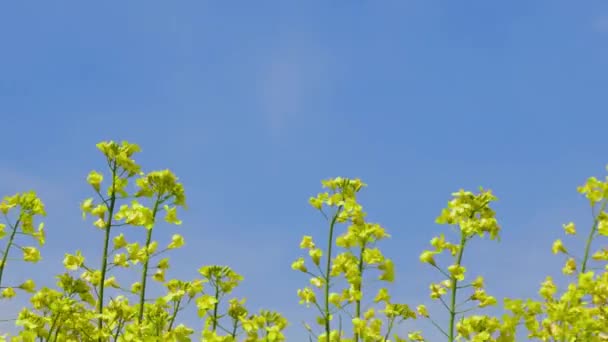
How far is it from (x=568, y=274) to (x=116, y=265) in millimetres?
4846

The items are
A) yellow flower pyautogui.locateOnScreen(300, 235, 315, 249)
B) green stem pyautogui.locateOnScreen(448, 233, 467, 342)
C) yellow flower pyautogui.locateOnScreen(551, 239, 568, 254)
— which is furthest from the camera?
yellow flower pyautogui.locateOnScreen(551, 239, 568, 254)

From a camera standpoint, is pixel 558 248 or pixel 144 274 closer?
pixel 144 274

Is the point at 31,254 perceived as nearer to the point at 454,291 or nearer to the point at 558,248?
the point at 454,291

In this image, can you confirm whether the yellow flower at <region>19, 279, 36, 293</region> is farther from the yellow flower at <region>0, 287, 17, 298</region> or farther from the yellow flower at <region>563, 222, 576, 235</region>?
the yellow flower at <region>563, 222, 576, 235</region>

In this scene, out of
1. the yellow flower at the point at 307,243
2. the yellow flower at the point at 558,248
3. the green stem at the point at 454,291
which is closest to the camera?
the green stem at the point at 454,291

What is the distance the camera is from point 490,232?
649cm

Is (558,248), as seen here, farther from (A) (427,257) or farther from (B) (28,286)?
(B) (28,286)

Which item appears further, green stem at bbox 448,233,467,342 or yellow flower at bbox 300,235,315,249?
Answer: yellow flower at bbox 300,235,315,249

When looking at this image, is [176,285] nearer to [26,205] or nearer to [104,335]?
[104,335]

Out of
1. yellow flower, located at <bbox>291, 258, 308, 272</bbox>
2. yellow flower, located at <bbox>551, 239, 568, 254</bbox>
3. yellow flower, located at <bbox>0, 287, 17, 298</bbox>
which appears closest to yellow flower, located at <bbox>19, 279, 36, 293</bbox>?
yellow flower, located at <bbox>0, 287, 17, 298</bbox>

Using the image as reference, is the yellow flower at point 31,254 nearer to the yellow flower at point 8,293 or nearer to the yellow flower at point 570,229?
the yellow flower at point 8,293

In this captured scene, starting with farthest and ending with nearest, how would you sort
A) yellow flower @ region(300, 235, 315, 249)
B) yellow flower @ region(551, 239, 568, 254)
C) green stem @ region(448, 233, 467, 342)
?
yellow flower @ region(551, 239, 568, 254) < yellow flower @ region(300, 235, 315, 249) < green stem @ region(448, 233, 467, 342)

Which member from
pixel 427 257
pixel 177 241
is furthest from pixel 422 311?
pixel 177 241

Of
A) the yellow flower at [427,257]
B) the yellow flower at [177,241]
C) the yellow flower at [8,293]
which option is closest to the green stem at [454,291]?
the yellow flower at [427,257]
